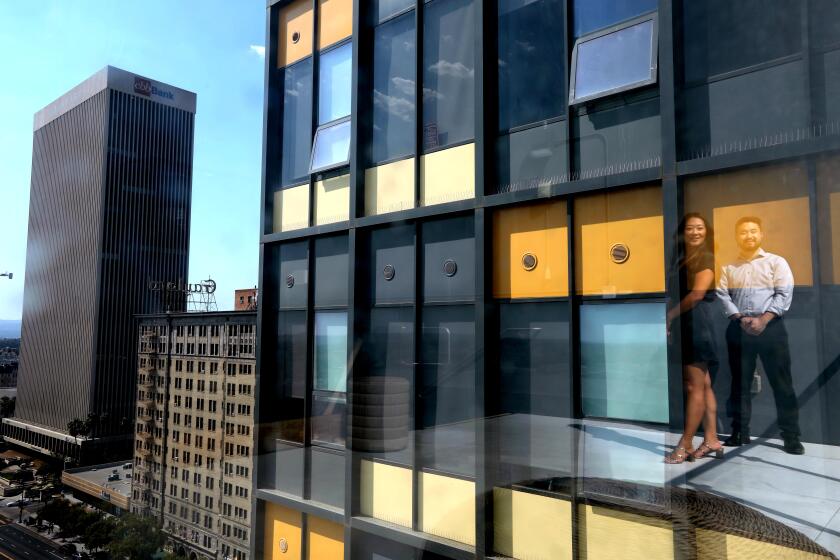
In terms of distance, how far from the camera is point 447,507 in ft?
6.02

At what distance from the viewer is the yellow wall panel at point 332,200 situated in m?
2.21

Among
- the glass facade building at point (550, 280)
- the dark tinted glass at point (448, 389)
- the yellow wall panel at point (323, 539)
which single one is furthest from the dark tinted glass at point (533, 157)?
the yellow wall panel at point (323, 539)

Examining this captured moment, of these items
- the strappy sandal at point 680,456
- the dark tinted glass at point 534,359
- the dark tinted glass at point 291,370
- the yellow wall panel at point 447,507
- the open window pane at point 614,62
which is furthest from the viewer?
the dark tinted glass at point 291,370

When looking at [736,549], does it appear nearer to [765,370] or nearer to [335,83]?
[765,370]

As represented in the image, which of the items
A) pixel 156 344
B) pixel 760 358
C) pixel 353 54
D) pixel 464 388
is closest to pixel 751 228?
pixel 760 358

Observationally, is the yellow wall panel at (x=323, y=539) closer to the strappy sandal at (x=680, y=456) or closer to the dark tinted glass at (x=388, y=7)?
the strappy sandal at (x=680, y=456)

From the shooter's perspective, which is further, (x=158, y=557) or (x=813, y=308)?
(x=158, y=557)

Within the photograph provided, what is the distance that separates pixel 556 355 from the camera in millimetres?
1634

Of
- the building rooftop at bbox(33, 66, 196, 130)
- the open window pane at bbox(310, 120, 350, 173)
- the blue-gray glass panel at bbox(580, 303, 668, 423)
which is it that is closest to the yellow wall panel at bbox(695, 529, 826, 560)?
the blue-gray glass panel at bbox(580, 303, 668, 423)

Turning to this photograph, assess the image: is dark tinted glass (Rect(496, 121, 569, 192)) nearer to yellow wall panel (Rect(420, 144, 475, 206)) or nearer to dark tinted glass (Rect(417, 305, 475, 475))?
yellow wall panel (Rect(420, 144, 475, 206))

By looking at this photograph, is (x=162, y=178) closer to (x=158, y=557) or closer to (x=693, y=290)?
(x=158, y=557)

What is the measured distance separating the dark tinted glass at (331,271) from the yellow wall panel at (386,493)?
720mm

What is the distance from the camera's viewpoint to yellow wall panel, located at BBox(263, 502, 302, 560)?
2273 mm

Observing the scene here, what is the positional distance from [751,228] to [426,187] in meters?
→ 1.13
